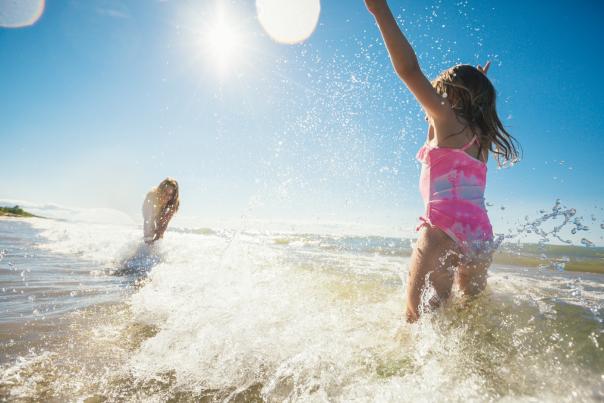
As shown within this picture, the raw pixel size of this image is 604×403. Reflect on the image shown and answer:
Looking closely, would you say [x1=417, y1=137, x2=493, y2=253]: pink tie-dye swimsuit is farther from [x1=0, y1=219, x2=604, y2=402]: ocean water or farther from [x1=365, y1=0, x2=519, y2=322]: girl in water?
[x1=0, y1=219, x2=604, y2=402]: ocean water

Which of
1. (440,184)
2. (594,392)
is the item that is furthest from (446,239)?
(594,392)

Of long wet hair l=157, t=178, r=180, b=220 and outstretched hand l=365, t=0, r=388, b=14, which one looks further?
long wet hair l=157, t=178, r=180, b=220

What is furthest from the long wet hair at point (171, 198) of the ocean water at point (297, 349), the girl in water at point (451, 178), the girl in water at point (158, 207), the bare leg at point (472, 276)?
the bare leg at point (472, 276)

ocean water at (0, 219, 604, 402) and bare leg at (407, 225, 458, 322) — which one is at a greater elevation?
bare leg at (407, 225, 458, 322)

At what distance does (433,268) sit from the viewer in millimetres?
2443

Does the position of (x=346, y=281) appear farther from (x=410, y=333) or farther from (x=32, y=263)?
(x=32, y=263)

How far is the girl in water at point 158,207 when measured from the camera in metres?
8.78

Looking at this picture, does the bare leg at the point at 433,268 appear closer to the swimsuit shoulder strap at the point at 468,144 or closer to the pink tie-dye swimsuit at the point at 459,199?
the pink tie-dye swimsuit at the point at 459,199

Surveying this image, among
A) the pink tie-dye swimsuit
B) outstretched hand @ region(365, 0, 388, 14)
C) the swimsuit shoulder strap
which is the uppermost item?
outstretched hand @ region(365, 0, 388, 14)

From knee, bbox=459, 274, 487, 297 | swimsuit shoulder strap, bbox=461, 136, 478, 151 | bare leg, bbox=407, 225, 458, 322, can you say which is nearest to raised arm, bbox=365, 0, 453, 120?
swimsuit shoulder strap, bbox=461, 136, 478, 151

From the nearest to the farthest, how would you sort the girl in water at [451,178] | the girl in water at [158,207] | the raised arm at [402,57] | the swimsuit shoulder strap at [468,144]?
the raised arm at [402,57]
the girl in water at [451,178]
the swimsuit shoulder strap at [468,144]
the girl in water at [158,207]

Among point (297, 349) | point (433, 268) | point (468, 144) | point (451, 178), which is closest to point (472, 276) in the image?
point (433, 268)

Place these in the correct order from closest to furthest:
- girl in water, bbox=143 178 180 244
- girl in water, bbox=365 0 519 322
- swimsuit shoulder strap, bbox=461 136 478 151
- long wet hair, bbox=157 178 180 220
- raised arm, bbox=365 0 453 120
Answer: raised arm, bbox=365 0 453 120 → girl in water, bbox=365 0 519 322 → swimsuit shoulder strap, bbox=461 136 478 151 → girl in water, bbox=143 178 180 244 → long wet hair, bbox=157 178 180 220

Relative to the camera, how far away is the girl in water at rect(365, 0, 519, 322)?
2379mm
